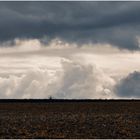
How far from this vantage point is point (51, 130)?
109 ft

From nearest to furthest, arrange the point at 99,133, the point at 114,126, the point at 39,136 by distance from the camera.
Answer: the point at 39,136 → the point at 99,133 → the point at 114,126

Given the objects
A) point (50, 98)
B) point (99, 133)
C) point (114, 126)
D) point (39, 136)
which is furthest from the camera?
→ point (50, 98)

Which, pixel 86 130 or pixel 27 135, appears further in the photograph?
pixel 86 130

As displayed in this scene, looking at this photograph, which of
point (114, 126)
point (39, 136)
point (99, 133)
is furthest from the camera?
point (114, 126)

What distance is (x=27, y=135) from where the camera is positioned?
30.6m

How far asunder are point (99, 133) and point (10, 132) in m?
5.77

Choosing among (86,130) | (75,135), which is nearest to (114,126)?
(86,130)

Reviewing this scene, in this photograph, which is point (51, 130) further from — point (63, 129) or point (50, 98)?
point (50, 98)

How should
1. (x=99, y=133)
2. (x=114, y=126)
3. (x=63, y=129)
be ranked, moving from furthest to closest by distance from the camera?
(x=114, y=126)
(x=63, y=129)
(x=99, y=133)

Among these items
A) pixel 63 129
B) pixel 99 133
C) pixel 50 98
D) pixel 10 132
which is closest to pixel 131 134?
pixel 99 133

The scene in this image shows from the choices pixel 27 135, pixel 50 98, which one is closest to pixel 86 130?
pixel 27 135

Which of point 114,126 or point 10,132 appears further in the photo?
point 114,126

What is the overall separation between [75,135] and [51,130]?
315 centimetres

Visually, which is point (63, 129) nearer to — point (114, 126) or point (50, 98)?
point (114, 126)
